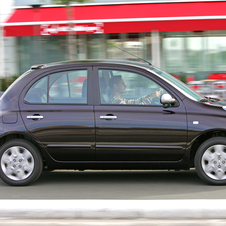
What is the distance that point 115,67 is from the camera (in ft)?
17.3

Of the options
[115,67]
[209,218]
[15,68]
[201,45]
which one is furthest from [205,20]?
[209,218]

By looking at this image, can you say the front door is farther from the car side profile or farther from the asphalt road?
the asphalt road

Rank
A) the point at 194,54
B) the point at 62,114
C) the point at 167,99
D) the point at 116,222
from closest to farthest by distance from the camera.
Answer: the point at 116,222 < the point at 167,99 < the point at 62,114 < the point at 194,54

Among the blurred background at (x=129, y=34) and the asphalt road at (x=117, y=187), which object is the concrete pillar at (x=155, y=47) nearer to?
the blurred background at (x=129, y=34)

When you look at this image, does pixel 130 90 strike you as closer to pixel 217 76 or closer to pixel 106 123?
pixel 106 123

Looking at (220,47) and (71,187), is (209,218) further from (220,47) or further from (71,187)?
(220,47)

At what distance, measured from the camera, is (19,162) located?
5184 millimetres

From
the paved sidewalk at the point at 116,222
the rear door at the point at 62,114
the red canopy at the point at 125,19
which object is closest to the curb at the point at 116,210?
the paved sidewalk at the point at 116,222

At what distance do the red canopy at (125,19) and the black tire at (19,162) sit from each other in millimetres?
8969

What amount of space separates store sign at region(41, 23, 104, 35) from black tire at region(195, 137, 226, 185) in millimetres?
9432

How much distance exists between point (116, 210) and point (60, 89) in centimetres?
199

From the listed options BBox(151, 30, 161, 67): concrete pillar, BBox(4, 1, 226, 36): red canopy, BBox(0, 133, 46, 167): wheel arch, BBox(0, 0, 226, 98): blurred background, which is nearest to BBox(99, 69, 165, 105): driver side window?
BBox(0, 133, 46, 167): wheel arch

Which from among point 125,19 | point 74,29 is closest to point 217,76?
point 125,19

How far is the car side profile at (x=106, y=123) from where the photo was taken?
5.04 meters
